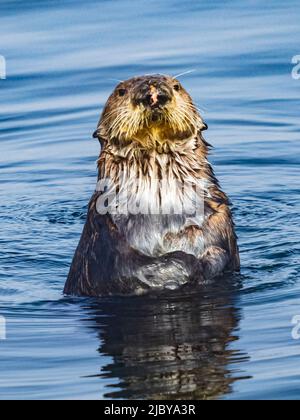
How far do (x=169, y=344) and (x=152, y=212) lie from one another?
119 centimetres

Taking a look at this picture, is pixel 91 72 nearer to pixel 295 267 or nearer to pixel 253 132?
pixel 253 132

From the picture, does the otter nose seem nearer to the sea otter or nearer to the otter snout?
the otter snout

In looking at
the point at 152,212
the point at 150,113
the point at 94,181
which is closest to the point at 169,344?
the point at 152,212

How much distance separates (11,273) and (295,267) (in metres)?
1.95

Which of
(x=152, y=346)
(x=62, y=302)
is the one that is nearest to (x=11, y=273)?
(x=62, y=302)

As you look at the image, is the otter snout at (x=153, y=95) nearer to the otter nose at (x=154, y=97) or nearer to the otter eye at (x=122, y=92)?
the otter nose at (x=154, y=97)

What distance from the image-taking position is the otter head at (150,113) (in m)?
7.46

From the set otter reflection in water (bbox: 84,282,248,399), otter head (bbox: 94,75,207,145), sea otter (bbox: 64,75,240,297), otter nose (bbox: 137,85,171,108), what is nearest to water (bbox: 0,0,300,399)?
otter reflection in water (bbox: 84,282,248,399)

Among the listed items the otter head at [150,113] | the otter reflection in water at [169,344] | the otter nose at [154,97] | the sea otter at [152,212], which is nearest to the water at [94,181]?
the otter reflection in water at [169,344]

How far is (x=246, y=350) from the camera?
6.68 m

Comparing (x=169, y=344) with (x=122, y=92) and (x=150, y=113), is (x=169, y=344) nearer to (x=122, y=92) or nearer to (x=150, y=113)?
(x=150, y=113)

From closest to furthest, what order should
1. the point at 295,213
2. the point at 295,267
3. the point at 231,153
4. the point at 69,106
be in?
the point at 295,267
the point at 295,213
the point at 231,153
the point at 69,106
